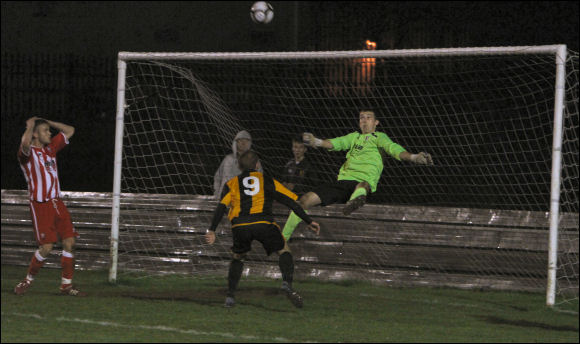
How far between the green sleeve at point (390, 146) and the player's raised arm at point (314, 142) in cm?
16

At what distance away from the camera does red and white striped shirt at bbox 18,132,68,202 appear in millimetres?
2699

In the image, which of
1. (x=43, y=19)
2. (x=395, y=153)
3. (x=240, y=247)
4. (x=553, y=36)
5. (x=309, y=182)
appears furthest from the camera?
(x=43, y=19)

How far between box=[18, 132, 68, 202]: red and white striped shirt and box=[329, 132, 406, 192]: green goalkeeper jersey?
104 cm

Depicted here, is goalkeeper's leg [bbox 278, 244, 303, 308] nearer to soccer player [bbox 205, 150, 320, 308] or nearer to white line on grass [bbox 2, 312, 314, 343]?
soccer player [bbox 205, 150, 320, 308]

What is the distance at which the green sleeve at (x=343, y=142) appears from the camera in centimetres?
243

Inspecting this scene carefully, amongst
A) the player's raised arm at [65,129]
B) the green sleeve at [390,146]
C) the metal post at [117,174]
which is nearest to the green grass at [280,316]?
the metal post at [117,174]

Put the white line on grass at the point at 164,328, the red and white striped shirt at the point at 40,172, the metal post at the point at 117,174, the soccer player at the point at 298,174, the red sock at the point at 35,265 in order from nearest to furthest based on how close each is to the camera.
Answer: the red and white striped shirt at the point at 40,172, the red sock at the point at 35,265, the soccer player at the point at 298,174, the metal post at the point at 117,174, the white line on grass at the point at 164,328

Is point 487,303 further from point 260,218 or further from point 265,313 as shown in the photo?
point 260,218

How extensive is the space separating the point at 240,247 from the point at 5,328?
10.3 meters

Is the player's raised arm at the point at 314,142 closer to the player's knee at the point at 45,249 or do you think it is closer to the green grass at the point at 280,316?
the player's knee at the point at 45,249

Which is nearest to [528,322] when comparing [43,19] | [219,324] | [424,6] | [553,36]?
[219,324]

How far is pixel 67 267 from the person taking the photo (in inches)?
119

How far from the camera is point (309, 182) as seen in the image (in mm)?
3152

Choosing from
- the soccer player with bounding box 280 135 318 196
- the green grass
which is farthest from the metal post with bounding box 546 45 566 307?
the green grass
